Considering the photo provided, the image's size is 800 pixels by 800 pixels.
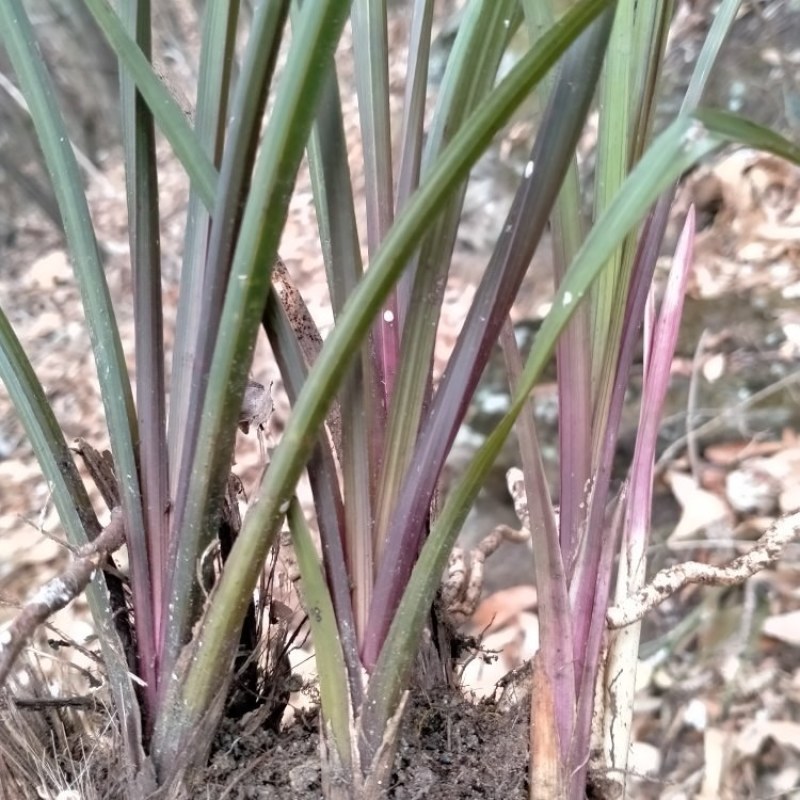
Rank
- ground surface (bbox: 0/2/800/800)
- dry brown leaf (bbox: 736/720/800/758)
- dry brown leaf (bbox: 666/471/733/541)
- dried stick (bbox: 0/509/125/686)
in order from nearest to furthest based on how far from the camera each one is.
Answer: dried stick (bbox: 0/509/125/686), ground surface (bbox: 0/2/800/800), dry brown leaf (bbox: 736/720/800/758), dry brown leaf (bbox: 666/471/733/541)

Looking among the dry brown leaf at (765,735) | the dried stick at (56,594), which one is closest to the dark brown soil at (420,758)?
the dried stick at (56,594)

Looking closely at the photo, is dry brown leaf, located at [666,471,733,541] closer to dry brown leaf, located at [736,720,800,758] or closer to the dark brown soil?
dry brown leaf, located at [736,720,800,758]

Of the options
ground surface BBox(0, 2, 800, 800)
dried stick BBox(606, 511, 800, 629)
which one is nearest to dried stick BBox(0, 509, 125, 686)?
ground surface BBox(0, 2, 800, 800)

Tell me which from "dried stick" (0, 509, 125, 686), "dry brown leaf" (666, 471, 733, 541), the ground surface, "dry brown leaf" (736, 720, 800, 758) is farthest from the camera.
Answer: "dry brown leaf" (666, 471, 733, 541)

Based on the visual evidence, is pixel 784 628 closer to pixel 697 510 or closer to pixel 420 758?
pixel 697 510

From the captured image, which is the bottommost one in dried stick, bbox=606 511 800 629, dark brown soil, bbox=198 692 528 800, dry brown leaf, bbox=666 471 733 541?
dark brown soil, bbox=198 692 528 800

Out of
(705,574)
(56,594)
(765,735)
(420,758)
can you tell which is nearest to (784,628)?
(765,735)

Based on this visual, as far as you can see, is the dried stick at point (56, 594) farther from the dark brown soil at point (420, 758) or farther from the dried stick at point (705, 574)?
the dried stick at point (705, 574)
